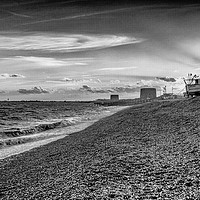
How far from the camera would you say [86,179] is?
8039 mm

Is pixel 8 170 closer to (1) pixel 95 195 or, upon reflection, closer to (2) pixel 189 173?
(1) pixel 95 195

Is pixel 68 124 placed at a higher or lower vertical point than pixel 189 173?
lower

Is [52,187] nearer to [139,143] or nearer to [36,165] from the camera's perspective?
[36,165]

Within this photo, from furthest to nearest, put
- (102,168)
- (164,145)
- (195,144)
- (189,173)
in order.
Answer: (164,145) < (195,144) < (102,168) < (189,173)

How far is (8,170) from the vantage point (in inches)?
475

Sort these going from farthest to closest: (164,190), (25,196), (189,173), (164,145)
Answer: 1. (164,145)
2. (25,196)
3. (189,173)
4. (164,190)

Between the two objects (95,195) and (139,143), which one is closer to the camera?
Result: (95,195)

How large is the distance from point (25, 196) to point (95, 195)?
2.27m

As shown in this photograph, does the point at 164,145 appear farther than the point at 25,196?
Yes

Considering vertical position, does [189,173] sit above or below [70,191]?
above

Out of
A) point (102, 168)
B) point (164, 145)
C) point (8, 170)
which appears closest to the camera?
point (102, 168)

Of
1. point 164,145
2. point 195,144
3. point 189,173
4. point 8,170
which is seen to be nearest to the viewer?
point 189,173

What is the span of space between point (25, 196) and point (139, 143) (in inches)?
242

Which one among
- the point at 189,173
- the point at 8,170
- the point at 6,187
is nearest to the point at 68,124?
the point at 8,170
